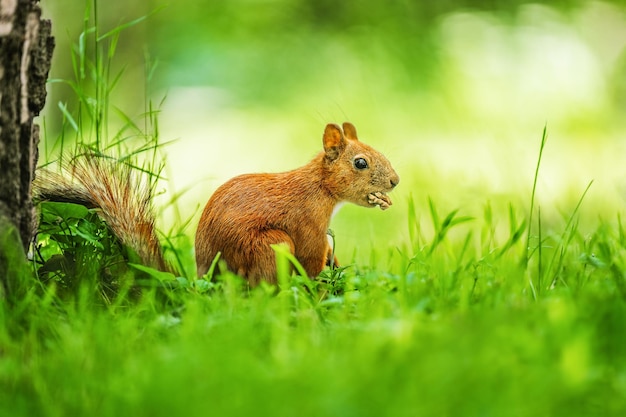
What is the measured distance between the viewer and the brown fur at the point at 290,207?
9.68 feet

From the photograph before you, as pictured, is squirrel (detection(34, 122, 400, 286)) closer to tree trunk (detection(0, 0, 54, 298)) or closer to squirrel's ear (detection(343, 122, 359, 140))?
squirrel's ear (detection(343, 122, 359, 140))

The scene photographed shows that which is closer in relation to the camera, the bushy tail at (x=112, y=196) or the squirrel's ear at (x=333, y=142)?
the bushy tail at (x=112, y=196)

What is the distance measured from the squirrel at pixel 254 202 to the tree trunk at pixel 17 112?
38 centimetres

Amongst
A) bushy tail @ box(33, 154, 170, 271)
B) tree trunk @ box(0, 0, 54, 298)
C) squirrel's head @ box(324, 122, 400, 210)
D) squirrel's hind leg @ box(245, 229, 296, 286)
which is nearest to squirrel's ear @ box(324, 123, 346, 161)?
squirrel's head @ box(324, 122, 400, 210)

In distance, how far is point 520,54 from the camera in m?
8.80

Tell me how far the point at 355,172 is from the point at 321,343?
3.68 ft

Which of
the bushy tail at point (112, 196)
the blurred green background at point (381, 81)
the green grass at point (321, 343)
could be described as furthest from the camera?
the blurred green background at point (381, 81)

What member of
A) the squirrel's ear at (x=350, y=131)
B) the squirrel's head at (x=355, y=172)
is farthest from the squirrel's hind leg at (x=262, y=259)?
the squirrel's ear at (x=350, y=131)

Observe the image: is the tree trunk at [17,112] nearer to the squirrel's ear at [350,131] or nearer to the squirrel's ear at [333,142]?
the squirrel's ear at [333,142]

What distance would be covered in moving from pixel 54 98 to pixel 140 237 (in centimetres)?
623

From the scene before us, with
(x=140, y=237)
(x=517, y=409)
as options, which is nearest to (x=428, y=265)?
(x=140, y=237)

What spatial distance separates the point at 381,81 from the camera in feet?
29.6

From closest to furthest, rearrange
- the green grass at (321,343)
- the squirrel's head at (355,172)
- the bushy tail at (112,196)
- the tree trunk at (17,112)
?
the green grass at (321,343) → the tree trunk at (17,112) → the bushy tail at (112,196) → the squirrel's head at (355,172)

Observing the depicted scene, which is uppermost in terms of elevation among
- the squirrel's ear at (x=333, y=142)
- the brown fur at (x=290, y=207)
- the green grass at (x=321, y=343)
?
the squirrel's ear at (x=333, y=142)
